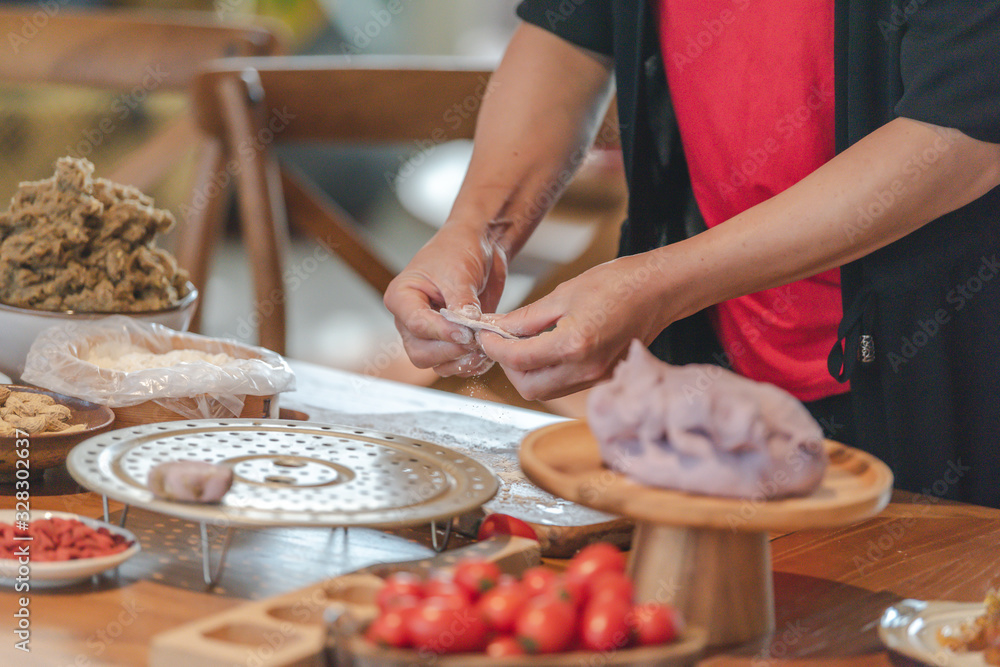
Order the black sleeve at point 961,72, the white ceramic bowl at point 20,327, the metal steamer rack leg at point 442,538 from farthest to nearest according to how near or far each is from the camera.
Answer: the white ceramic bowl at point 20,327 → the black sleeve at point 961,72 → the metal steamer rack leg at point 442,538

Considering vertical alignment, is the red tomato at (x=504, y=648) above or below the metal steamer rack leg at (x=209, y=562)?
above

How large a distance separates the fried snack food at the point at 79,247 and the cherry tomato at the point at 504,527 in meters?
0.68

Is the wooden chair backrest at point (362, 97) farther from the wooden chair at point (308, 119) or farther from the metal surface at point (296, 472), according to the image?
the metal surface at point (296, 472)

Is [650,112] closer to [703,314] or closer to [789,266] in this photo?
[703,314]

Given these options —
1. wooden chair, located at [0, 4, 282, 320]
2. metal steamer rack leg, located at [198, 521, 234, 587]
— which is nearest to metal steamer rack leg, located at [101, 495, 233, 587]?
metal steamer rack leg, located at [198, 521, 234, 587]

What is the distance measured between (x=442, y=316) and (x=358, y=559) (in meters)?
0.39

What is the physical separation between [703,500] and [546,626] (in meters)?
0.16

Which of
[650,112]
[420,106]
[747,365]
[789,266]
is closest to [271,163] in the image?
[420,106]

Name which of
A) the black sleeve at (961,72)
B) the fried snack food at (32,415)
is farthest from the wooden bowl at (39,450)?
the black sleeve at (961,72)

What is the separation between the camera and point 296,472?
0.87 metres

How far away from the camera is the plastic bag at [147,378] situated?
3.63ft

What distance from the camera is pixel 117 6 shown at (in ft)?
18.2

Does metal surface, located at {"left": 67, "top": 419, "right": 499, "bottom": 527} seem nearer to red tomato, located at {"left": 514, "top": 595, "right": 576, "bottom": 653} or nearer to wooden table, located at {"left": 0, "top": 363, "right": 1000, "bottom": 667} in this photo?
wooden table, located at {"left": 0, "top": 363, "right": 1000, "bottom": 667}

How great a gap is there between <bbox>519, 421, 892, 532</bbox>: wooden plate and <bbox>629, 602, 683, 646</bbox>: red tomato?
0.23 feet
